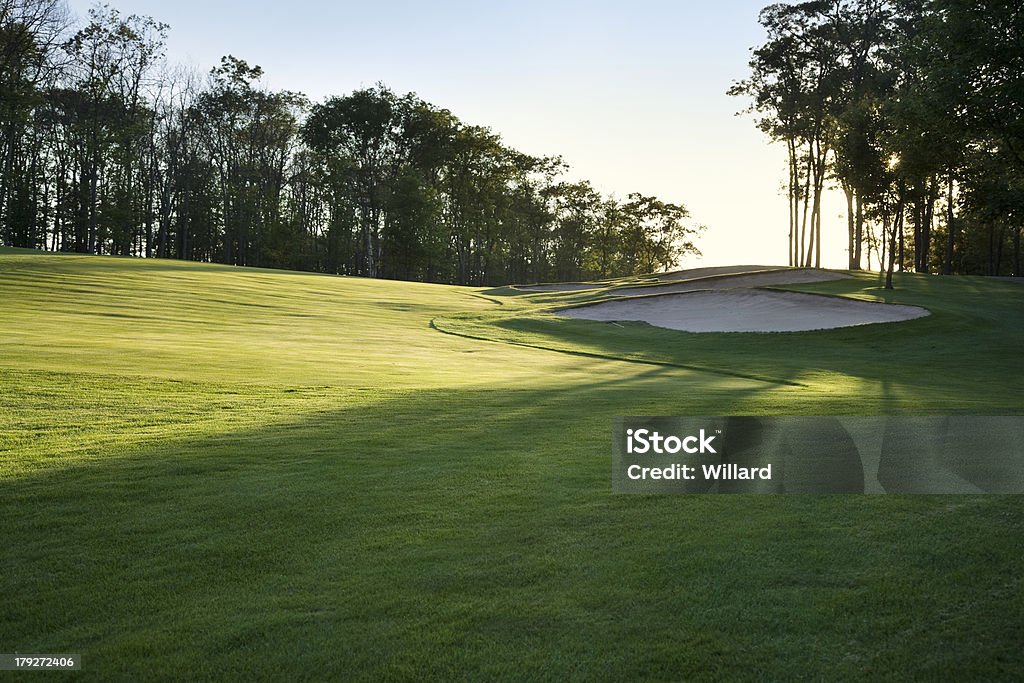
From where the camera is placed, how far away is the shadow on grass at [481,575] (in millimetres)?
3295

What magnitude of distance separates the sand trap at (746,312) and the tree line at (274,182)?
113ft

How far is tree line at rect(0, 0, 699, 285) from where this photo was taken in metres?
54.3

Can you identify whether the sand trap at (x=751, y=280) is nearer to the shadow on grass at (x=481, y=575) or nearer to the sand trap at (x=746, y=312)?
the sand trap at (x=746, y=312)

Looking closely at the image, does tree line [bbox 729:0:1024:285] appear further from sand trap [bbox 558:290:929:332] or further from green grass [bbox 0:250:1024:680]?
green grass [bbox 0:250:1024:680]

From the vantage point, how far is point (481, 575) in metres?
4.04

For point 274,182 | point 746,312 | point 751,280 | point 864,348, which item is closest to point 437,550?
point 864,348

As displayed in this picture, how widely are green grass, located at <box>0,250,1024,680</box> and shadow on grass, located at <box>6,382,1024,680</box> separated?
2 cm

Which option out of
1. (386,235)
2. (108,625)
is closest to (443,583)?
(108,625)

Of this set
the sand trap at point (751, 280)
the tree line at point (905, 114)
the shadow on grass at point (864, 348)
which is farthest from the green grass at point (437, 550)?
the sand trap at point (751, 280)

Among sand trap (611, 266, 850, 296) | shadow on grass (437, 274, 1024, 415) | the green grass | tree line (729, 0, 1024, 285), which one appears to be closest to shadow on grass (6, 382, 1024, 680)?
the green grass

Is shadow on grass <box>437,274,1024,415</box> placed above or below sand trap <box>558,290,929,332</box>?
below

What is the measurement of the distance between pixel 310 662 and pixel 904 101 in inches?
855

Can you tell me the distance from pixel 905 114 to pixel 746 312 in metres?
8.88

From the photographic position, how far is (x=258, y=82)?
66.9 m
